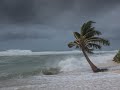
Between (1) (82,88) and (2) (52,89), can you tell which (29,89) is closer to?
(2) (52,89)

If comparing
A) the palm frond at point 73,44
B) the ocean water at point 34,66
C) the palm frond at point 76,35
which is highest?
the palm frond at point 76,35

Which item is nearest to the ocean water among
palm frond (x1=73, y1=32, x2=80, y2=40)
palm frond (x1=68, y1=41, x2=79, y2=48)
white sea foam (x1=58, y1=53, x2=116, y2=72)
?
white sea foam (x1=58, y1=53, x2=116, y2=72)

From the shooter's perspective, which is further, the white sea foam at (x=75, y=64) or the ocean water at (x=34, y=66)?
the white sea foam at (x=75, y=64)

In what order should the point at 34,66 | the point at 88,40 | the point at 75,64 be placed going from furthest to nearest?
the point at 34,66, the point at 75,64, the point at 88,40

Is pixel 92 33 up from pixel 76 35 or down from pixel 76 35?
up

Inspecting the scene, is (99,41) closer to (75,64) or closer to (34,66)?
(75,64)

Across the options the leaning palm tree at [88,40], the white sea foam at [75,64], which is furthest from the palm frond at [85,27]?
the white sea foam at [75,64]

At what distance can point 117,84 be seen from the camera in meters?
20.8

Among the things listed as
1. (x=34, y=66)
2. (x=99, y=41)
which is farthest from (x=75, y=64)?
(x=99, y=41)

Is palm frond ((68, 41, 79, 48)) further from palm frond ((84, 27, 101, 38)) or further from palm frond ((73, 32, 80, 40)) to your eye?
palm frond ((84, 27, 101, 38))

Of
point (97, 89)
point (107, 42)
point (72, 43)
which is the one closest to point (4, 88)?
point (97, 89)

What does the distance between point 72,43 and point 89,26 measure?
9.48 ft

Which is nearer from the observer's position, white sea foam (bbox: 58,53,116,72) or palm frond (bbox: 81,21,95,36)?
palm frond (bbox: 81,21,95,36)

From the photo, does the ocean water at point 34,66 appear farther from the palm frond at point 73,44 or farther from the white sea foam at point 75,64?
the palm frond at point 73,44
